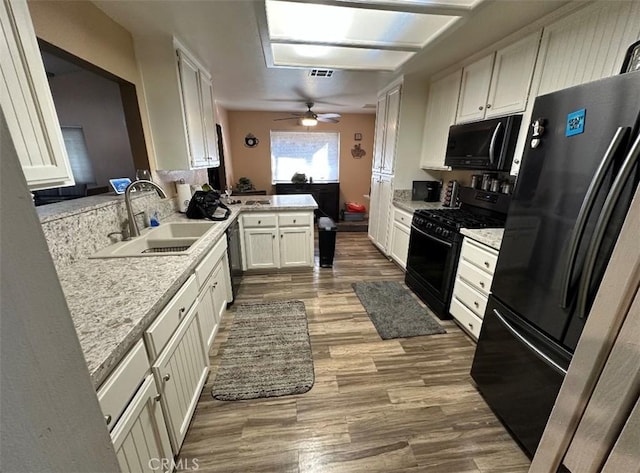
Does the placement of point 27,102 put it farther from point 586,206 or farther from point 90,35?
point 586,206

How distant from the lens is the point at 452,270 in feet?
7.30

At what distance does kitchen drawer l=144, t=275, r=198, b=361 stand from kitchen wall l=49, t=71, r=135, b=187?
2.33m

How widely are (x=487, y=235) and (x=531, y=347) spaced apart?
877 mm

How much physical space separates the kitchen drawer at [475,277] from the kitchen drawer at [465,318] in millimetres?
236

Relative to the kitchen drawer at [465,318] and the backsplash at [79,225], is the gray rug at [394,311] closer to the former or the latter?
the kitchen drawer at [465,318]

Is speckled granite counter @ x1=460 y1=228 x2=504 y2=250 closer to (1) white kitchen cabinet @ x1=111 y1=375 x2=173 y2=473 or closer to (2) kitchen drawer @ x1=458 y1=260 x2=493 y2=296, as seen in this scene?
(2) kitchen drawer @ x1=458 y1=260 x2=493 y2=296

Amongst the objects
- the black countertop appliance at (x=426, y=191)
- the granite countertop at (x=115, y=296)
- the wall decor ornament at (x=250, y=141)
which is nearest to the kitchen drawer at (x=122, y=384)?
the granite countertop at (x=115, y=296)

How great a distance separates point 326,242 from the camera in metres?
3.43

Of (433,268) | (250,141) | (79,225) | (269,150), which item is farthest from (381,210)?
(250,141)

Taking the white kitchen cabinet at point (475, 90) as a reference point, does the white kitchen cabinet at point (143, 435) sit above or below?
below

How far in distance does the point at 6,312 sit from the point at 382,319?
2.39 m

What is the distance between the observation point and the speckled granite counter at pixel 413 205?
2973mm

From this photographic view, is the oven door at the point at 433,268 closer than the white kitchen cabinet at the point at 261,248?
Yes

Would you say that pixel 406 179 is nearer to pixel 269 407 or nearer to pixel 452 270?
pixel 452 270
